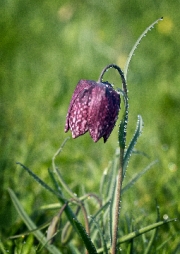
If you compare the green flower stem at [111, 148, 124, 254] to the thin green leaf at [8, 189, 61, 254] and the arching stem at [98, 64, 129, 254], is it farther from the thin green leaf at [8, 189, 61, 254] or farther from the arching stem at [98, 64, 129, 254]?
the thin green leaf at [8, 189, 61, 254]

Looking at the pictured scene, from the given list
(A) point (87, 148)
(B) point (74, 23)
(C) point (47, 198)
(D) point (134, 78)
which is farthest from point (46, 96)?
(B) point (74, 23)

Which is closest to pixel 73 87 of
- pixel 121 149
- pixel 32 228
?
pixel 32 228

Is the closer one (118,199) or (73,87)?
(118,199)

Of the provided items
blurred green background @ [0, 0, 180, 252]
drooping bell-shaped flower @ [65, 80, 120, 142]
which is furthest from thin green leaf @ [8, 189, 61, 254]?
drooping bell-shaped flower @ [65, 80, 120, 142]

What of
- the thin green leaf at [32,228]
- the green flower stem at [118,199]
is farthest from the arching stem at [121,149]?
the thin green leaf at [32,228]

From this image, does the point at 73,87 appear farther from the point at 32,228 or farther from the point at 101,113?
A: the point at 101,113

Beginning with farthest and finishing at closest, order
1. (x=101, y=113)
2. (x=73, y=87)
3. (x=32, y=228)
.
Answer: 1. (x=73, y=87)
2. (x=32, y=228)
3. (x=101, y=113)
